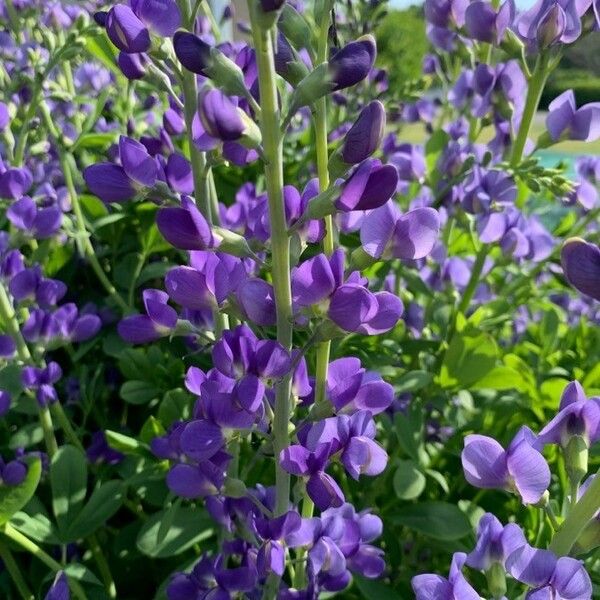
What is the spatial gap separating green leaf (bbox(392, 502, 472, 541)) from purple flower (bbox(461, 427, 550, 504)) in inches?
16.0

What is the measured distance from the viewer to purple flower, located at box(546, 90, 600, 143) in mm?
1030

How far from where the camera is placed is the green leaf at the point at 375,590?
38.9 inches

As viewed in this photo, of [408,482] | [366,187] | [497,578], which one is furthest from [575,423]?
[408,482]

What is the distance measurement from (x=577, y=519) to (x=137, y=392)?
2.32 ft

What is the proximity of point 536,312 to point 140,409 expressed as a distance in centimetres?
105

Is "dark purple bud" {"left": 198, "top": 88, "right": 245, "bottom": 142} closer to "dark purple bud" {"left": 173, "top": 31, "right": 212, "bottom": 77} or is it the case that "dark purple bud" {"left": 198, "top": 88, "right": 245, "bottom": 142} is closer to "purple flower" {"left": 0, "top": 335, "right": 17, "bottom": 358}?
"dark purple bud" {"left": 173, "top": 31, "right": 212, "bottom": 77}

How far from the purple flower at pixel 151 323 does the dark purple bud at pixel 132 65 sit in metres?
0.20

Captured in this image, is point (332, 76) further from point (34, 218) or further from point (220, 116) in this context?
point (34, 218)

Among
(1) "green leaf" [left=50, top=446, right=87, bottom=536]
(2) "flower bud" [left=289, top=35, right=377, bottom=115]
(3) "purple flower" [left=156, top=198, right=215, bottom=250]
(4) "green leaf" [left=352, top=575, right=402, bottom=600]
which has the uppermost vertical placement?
(2) "flower bud" [left=289, top=35, right=377, bottom=115]

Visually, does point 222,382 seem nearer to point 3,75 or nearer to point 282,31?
point 282,31

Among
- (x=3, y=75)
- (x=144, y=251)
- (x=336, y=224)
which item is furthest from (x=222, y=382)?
(x=3, y=75)

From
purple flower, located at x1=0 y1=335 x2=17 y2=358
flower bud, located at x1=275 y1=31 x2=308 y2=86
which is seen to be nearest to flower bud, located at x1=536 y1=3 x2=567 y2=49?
flower bud, located at x1=275 y1=31 x2=308 y2=86

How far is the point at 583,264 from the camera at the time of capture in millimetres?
537

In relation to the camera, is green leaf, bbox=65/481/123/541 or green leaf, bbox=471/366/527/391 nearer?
green leaf, bbox=65/481/123/541
